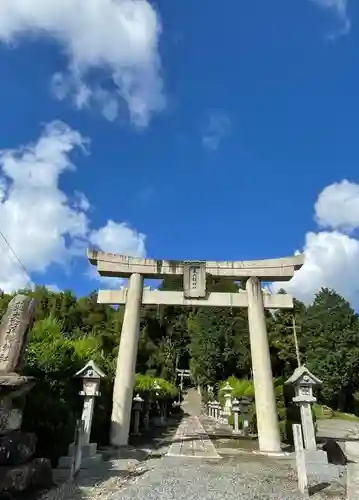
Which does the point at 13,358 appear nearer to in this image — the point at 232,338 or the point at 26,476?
the point at 26,476

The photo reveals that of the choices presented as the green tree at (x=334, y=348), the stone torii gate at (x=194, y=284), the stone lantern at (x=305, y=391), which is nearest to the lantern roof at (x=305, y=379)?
the stone lantern at (x=305, y=391)

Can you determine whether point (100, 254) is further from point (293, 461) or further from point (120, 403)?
point (293, 461)

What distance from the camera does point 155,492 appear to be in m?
6.66

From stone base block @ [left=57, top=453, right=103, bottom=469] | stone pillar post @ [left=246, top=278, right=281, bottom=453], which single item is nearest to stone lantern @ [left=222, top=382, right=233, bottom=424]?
stone pillar post @ [left=246, top=278, right=281, bottom=453]

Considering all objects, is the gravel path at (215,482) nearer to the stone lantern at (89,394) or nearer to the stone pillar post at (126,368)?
the stone lantern at (89,394)

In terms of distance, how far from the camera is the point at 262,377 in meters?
12.6

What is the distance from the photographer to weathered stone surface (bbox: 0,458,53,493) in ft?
A: 17.5

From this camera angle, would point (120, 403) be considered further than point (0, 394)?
Yes

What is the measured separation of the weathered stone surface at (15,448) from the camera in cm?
543

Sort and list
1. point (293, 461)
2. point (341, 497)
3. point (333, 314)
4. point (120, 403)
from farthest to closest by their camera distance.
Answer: point (333, 314) → point (120, 403) → point (293, 461) → point (341, 497)

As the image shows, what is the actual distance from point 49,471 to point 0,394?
2.21 m

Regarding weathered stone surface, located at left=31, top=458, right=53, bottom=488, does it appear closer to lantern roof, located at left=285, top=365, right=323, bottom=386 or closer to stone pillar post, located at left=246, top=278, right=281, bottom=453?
lantern roof, located at left=285, top=365, right=323, bottom=386

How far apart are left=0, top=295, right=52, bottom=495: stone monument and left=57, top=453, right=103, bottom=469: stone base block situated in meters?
1.68

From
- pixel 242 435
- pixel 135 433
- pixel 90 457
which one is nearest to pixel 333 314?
pixel 242 435
